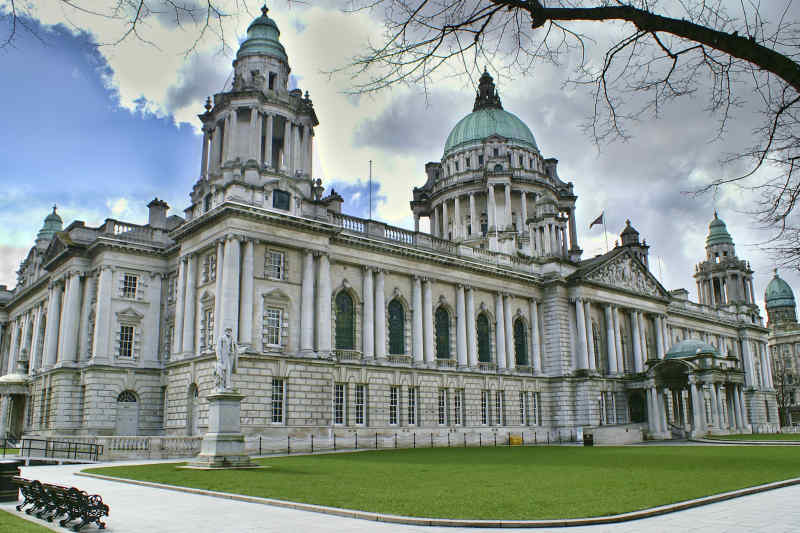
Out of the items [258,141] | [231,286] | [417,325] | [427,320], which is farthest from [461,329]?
[258,141]

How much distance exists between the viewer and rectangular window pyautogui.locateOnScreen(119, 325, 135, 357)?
43.9 metres

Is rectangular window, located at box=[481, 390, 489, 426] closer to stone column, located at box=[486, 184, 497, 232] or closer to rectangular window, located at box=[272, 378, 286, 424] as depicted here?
rectangular window, located at box=[272, 378, 286, 424]

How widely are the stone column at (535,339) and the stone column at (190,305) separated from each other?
2745 cm

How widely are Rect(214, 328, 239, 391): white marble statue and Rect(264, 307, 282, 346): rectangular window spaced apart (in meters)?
11.5

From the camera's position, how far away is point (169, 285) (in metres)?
46.1

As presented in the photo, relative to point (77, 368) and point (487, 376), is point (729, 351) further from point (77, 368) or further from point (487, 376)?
point (77, 368)

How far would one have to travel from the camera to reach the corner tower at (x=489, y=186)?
7094cm

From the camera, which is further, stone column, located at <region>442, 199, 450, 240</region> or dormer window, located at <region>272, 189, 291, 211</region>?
stone column, located at <region>442, 199, 450, 240</region>

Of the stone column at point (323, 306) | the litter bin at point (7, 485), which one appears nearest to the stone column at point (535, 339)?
the stone column at point (323, 306)

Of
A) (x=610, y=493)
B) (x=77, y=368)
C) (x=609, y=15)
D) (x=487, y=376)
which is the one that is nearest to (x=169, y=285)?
(x=77, y=368)

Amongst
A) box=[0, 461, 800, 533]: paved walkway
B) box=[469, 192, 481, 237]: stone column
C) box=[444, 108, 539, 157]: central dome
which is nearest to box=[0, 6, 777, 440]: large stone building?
box=[469, 192, 481, 237]: stone column

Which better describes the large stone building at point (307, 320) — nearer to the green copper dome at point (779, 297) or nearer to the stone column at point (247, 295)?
the stone column at point (247, 295)

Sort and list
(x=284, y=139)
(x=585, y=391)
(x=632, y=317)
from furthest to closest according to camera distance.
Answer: (x=632, y=317) → (x=585, y=391) → (x=284, y=139)

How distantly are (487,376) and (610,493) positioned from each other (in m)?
35.0
